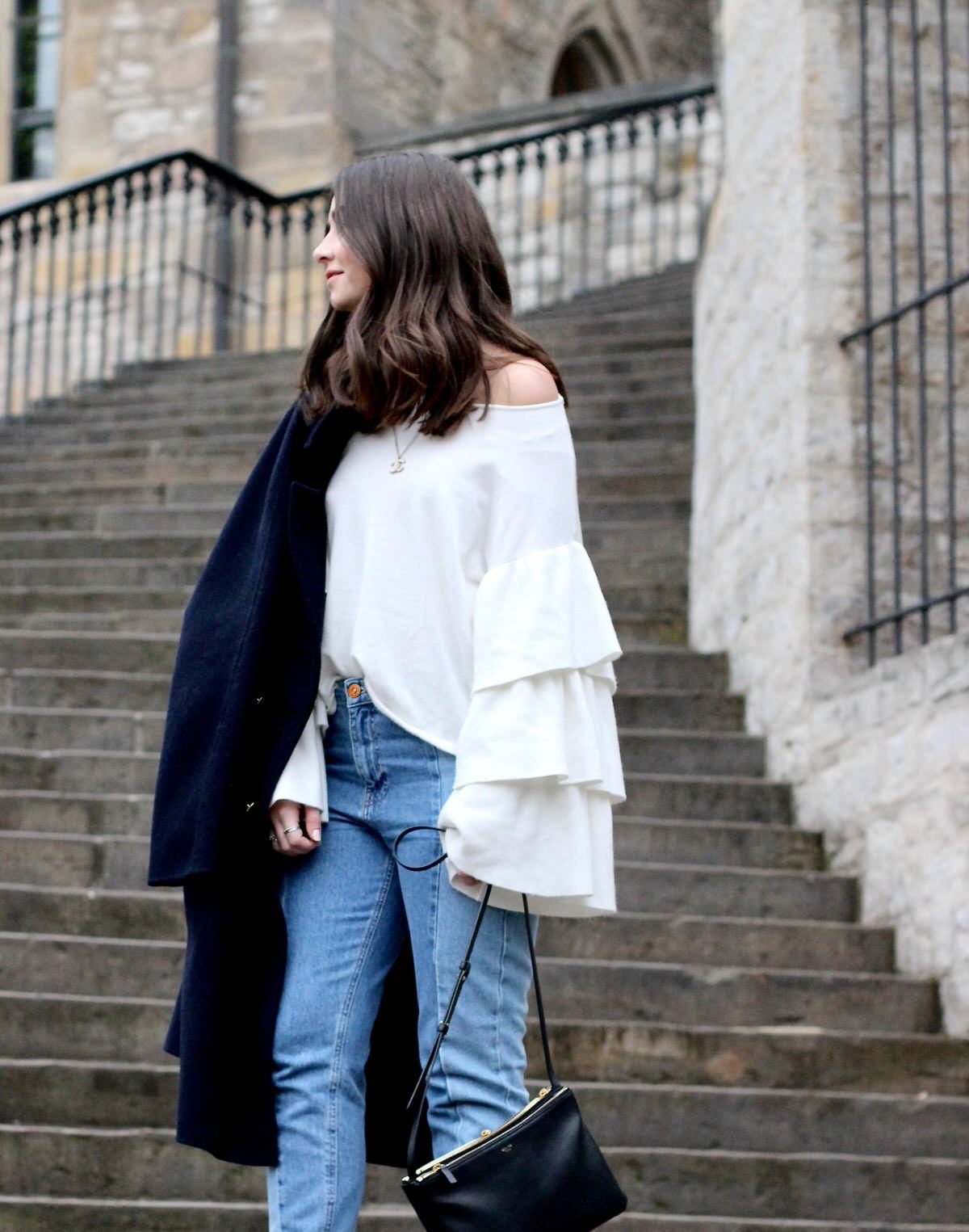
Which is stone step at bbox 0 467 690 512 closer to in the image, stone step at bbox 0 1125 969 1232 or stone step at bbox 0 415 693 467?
stone step at bbox 0 415 693 467

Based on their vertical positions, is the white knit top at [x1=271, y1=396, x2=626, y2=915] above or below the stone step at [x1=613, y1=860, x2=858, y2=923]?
above

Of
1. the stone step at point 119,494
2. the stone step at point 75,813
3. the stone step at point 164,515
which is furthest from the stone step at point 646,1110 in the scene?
the stone step at point 119,494

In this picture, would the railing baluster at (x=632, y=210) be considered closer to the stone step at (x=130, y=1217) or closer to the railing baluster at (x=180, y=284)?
the railing baluster at (x=180, y=284)

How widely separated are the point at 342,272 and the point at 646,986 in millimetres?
2672

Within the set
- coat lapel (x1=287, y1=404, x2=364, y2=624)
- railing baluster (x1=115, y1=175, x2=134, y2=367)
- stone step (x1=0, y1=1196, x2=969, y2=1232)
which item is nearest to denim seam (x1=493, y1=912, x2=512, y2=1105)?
coat lapel (x1=287, y1=404, x2=364, y2=624)

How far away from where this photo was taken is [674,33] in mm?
20375

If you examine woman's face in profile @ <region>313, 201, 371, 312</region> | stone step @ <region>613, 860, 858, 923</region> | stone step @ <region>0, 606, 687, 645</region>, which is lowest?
stone step @ <region>613, 860, 858, 923</region>

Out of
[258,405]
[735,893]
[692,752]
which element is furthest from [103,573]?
[735,893]

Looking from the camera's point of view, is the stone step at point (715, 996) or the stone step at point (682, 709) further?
the stone step at point (682, 709)

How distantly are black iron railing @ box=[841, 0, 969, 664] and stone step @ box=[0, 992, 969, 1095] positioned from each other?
148 centimetres

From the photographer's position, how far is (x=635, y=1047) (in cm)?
466

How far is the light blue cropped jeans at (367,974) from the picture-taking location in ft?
7.97

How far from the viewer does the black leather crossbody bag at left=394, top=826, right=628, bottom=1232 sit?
232 cm

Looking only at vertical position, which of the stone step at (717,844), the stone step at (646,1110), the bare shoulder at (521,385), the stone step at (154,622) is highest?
the stone step at (154,622)
